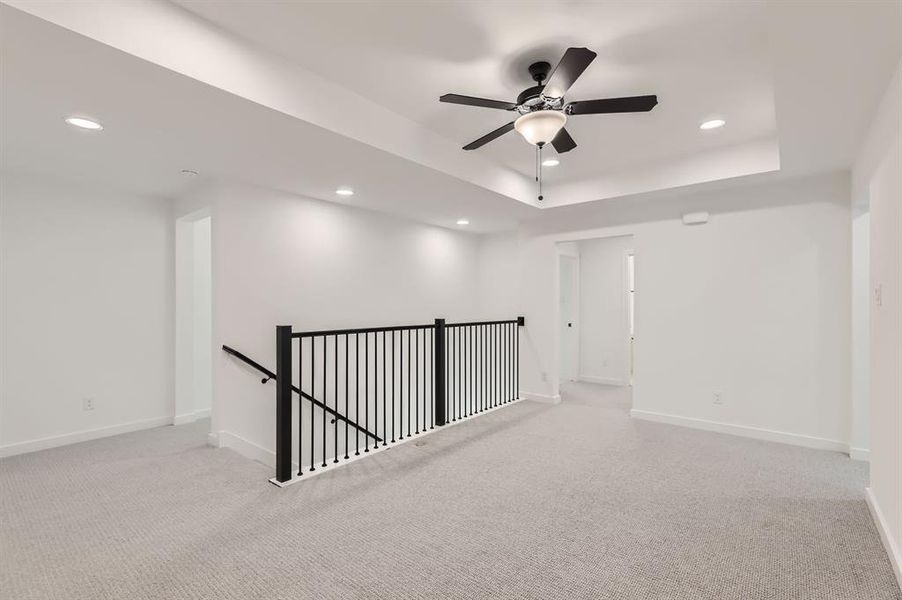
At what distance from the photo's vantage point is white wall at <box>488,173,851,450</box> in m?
3.54

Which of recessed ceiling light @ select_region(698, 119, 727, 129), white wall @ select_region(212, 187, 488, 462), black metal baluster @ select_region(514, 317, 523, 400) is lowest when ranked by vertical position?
black metal baluster @ select_region(514, 317, 523, 400)

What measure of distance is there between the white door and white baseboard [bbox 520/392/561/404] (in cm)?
168

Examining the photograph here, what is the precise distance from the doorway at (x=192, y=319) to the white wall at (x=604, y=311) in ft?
17.8

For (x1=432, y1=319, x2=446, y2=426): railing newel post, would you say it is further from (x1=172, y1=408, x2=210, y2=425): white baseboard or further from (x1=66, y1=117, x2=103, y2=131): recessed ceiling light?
(x1=66, y1=117, x2=103, y2=131): recessed ceiling light

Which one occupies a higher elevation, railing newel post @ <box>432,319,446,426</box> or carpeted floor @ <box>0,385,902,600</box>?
railing newel post @ <box>432,319,446,426</box>

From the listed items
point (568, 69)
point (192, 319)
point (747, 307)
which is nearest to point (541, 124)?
point (568, 69)

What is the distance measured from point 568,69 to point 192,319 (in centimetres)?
451

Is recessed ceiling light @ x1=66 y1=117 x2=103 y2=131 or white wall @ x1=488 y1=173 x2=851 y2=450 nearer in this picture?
recessed ceiling light @ x1=66 y1=117 x2=103 y2=131

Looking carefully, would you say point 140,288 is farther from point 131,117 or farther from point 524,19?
point 524,19

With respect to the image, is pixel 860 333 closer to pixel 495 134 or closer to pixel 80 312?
pixel 495 134

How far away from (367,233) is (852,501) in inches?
186

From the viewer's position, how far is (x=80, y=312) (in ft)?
12.7

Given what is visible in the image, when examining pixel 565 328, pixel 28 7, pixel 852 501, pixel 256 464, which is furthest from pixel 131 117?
pixel 565 328

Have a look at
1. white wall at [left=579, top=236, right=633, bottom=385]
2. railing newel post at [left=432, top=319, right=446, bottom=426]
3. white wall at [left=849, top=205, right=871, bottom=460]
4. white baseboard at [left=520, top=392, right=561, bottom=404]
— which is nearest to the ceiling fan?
railing newel post at [left=432, top=319, right=446, bottom=426]
